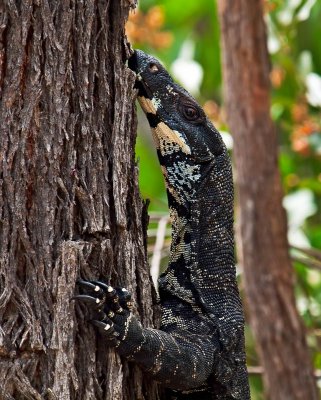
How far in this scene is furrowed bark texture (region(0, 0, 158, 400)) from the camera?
3250mm

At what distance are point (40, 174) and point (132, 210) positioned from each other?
21.0 inches

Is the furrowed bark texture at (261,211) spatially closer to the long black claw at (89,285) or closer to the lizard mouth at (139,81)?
the lizard mouth at (139,81)

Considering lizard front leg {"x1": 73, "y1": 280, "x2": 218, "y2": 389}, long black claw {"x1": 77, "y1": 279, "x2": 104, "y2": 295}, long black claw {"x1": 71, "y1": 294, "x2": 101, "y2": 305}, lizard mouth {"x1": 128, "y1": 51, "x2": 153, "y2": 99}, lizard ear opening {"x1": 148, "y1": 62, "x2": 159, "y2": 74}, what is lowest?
lizard front leg {"x1": 73, "y1": 280, "x2": 218, "y2": 389}

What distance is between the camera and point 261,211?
7.62 meters

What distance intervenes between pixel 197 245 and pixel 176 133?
1.82 ft

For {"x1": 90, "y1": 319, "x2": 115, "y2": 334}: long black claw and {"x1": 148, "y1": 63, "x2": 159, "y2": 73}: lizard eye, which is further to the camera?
{"x1": 148, "y1": 63, "x2": 159, "y2": 73}: lizard eye

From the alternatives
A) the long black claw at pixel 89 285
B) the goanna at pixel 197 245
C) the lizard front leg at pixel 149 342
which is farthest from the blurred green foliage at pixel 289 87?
the long black claw at pixel 89 285

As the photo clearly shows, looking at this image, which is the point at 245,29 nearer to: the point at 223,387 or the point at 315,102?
the point at 315,102

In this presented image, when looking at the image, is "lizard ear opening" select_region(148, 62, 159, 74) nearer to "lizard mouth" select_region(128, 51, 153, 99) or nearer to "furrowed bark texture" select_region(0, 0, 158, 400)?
"lizard mouth" select_region(128, 51, 153, 99)

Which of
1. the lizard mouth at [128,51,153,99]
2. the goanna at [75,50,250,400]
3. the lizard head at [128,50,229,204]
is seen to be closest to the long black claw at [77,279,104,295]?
the goanna at [75,50,250,400]

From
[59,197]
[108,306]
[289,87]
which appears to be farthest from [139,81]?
[289,87]

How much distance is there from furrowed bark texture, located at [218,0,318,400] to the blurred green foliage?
0.39 m

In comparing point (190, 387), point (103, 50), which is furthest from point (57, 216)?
point (190, 387)

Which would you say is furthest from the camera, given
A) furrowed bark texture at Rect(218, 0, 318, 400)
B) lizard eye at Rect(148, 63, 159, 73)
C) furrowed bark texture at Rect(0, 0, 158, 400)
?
furrowed bark texture at Rect(218, 0, 318, 400)
